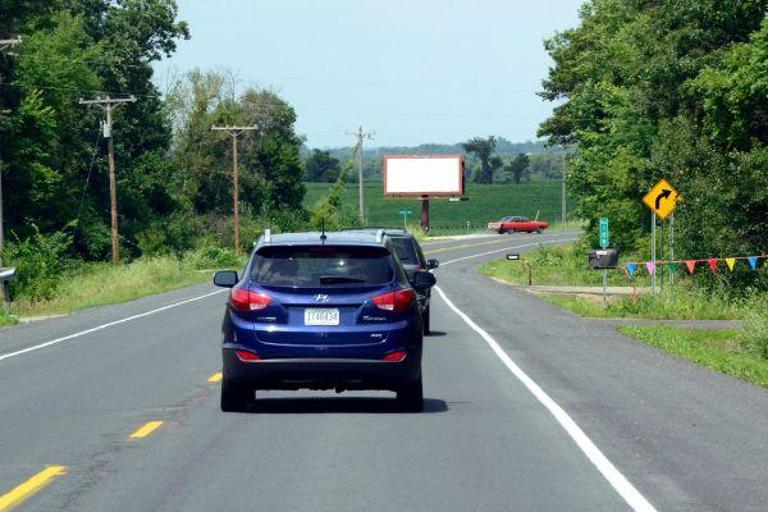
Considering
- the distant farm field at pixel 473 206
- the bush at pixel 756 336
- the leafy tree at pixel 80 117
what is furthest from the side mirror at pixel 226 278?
the distant farm field at pixel 473 206

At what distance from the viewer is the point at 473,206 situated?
589 ft

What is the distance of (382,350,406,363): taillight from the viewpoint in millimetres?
14844

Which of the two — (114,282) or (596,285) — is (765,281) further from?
(114,282)

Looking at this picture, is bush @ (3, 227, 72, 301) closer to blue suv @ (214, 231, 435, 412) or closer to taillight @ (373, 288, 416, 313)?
blue suv @ (214, 231, 435, 412)

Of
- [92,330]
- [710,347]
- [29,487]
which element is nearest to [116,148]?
[92,330]

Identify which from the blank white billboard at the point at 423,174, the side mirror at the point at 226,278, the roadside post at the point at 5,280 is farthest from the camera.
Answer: the blank white billboard at the point at 423,174

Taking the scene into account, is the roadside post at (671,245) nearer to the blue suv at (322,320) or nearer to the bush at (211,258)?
the blue suv at (322,320)

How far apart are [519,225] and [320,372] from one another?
11938cm

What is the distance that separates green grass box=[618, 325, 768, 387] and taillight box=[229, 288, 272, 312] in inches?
280

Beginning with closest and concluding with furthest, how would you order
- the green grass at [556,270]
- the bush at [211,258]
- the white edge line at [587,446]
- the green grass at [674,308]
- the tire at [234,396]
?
the white edge line at [587,446] < the tire at [234,396] < the green grass at [674,308] < the green grass at [556,270] < the bush at [211,258]

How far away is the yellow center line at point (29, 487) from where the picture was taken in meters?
10.2

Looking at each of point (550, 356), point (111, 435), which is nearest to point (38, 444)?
point (111, 435)

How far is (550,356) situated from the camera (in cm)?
2380

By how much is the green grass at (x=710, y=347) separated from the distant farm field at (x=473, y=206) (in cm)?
12193
